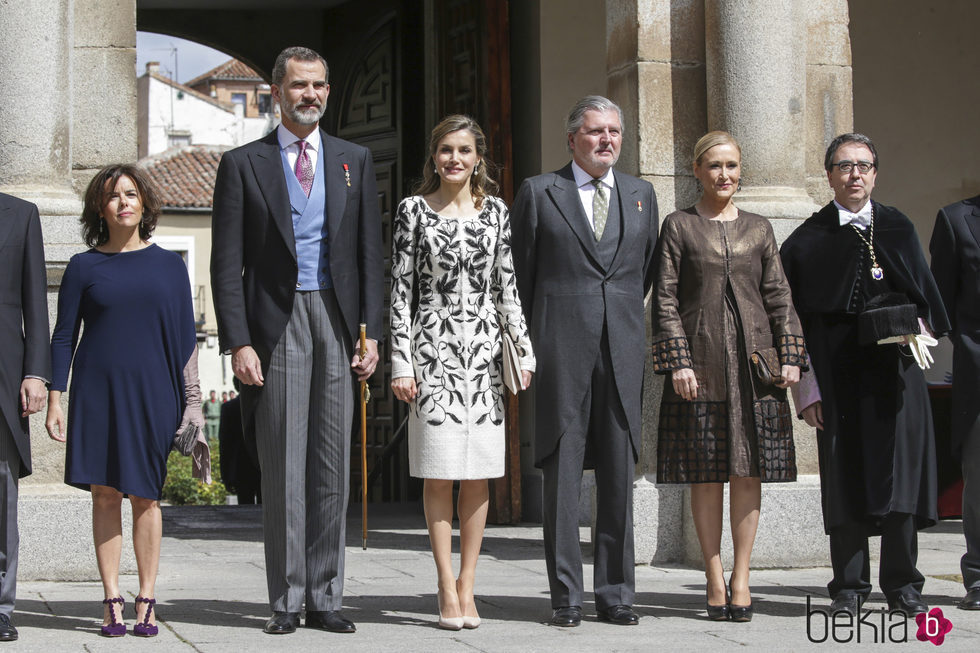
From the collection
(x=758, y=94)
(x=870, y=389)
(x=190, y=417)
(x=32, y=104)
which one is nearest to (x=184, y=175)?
(x=32, y=104)

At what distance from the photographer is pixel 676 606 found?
6.41 metres

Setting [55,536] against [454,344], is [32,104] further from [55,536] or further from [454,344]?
[454,344]

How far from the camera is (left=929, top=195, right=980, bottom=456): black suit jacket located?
654 cm

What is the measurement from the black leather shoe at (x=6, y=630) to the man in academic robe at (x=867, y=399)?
3.19 meters

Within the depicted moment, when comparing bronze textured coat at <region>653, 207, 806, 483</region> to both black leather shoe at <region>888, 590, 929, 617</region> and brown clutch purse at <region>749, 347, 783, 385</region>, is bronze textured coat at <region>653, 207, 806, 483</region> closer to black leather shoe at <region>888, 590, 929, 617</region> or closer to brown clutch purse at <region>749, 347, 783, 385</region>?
brown clutch purse at <region>749, 347, 783, 385</region>

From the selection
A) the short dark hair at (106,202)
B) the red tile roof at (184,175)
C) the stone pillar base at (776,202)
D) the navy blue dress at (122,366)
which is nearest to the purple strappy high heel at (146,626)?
the navy blue dress at (122,366)

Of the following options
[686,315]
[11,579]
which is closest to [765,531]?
[686,315]

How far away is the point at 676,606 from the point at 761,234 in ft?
5.34

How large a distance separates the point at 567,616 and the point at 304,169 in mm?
2025

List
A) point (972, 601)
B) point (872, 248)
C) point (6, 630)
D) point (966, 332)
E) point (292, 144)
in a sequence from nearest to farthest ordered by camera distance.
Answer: point (6, 630) < point (292, 144) < point (872, 248) < point (972, 601) < point (966, 332)

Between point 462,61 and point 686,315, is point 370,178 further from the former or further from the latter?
point 462,61

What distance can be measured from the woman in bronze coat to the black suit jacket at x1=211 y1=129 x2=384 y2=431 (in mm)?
1214

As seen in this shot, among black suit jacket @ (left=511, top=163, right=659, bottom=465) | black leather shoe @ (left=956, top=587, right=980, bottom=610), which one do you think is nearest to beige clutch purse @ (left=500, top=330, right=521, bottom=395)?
black suit jacket @ (left=511, top=163, right=659, bottom=465)

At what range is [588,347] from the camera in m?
5.96
